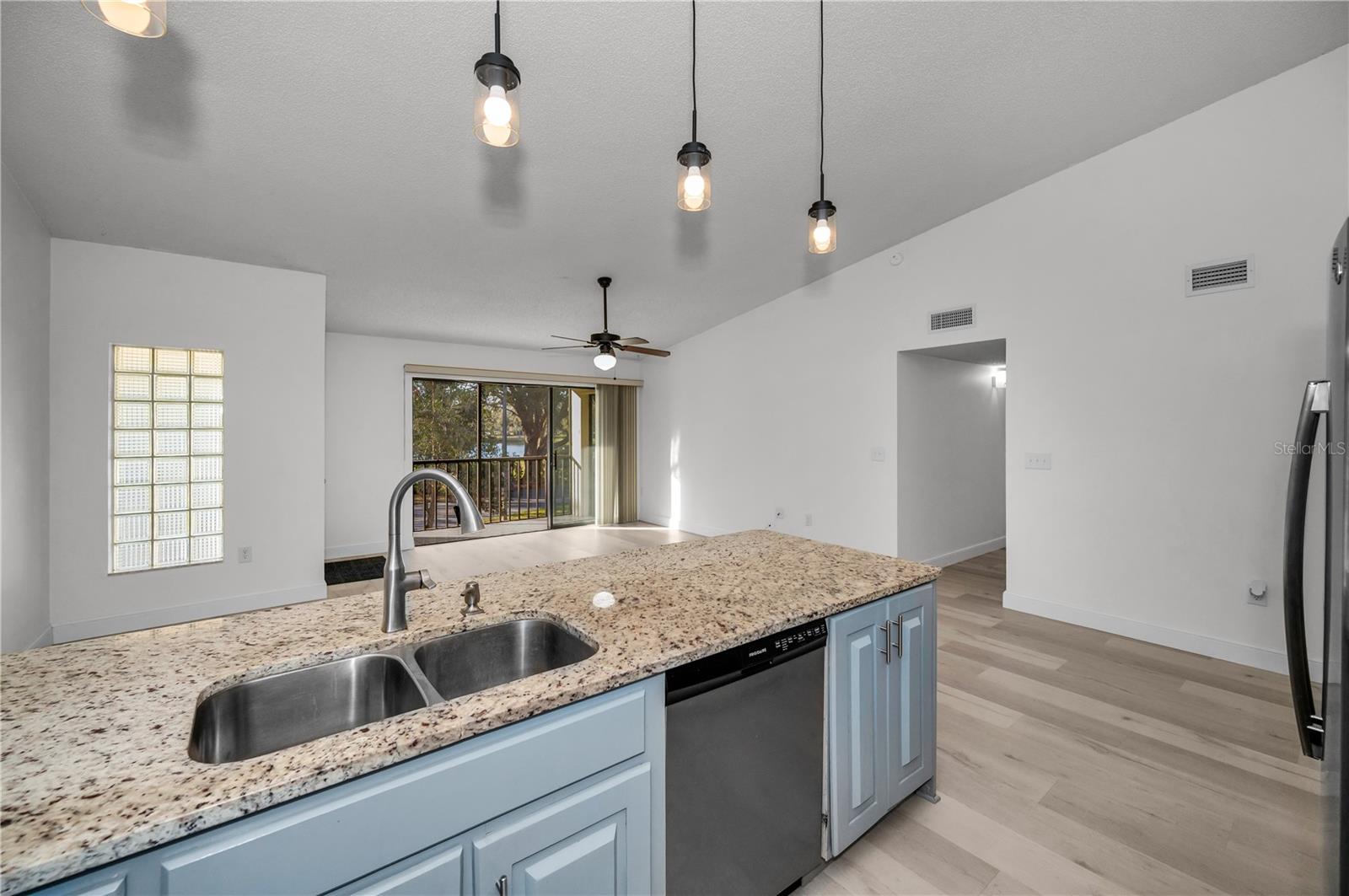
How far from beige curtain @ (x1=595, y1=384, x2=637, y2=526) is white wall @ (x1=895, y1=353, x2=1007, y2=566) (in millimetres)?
4237

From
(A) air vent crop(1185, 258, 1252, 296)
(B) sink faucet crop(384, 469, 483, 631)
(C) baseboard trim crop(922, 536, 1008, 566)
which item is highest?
(A) air vent crop(1185, 258, 1252, 296)

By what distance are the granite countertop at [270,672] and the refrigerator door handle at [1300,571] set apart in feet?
2.70

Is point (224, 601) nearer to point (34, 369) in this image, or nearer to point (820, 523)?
point (34, 369)

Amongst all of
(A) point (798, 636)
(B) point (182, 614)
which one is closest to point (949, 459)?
(A) point (798, 636)

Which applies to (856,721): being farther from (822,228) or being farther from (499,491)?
(499,491)

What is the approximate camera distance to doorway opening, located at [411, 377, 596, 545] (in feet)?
22.8

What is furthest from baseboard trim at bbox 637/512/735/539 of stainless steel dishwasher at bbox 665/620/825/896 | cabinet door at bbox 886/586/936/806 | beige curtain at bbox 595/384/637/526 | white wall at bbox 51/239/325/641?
stainless steel dishwasher at bbox 665/620/825/896

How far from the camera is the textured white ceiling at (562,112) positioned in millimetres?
2234

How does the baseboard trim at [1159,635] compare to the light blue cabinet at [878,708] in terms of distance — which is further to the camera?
the baseboard trim at [1159,635]

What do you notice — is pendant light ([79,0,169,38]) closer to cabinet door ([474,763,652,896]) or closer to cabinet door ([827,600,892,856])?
cabinet door ([474,763,652,896])

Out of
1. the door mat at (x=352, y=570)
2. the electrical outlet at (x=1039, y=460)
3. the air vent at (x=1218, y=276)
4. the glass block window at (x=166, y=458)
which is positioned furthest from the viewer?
the door mat at (x=352, y=570)

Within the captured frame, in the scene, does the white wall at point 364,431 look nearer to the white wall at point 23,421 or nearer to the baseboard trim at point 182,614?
the baseboard trim at point 182,614

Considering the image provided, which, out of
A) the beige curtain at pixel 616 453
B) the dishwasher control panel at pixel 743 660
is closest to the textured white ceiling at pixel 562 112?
the dishwasher control panel at pixel 743 660

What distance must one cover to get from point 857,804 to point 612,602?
3.19 feet
